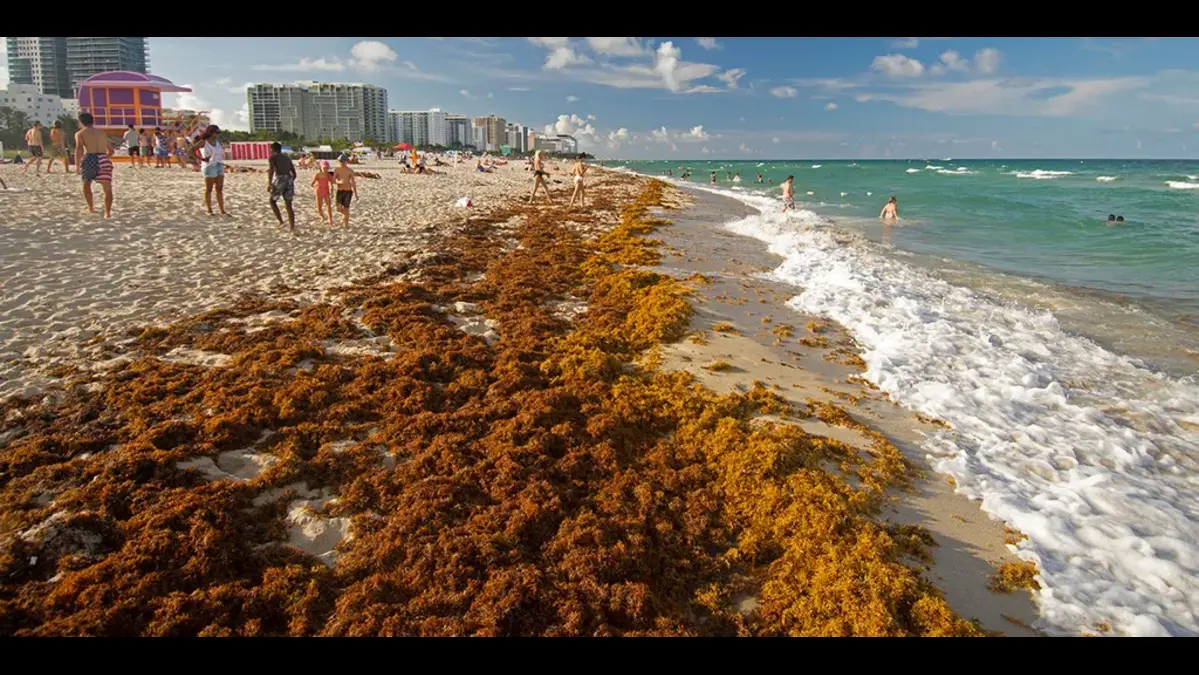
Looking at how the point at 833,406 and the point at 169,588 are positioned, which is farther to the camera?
the point at 833,406

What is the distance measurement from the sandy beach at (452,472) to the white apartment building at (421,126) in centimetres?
16884

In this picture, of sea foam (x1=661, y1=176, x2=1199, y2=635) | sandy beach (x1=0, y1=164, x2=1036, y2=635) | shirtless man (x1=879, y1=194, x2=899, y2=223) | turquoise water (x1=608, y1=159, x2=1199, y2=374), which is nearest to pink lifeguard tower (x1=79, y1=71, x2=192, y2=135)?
sandy beach (x1=0, y1=164, x2=1036, y2=635)

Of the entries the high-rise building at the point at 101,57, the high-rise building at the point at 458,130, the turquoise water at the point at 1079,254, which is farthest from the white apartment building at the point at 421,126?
the turquoise water at the point at 1079,254

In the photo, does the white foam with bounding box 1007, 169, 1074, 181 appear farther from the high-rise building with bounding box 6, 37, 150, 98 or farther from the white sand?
the high-rise building with bounding box 6, 37, 150, 98

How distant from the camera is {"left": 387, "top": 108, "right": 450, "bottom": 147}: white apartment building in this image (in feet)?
538

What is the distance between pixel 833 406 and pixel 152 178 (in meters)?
24.4

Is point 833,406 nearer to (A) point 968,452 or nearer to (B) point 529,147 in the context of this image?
(A) point 968,452

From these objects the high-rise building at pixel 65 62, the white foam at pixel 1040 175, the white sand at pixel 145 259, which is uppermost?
the high-rise building at pixel 65 62

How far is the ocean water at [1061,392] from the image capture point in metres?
3.16

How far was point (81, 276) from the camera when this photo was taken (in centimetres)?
768

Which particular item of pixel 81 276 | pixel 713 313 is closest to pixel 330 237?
pixel 81 276

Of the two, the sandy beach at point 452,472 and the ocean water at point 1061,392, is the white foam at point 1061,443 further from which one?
the sandy beach at point 452,472
